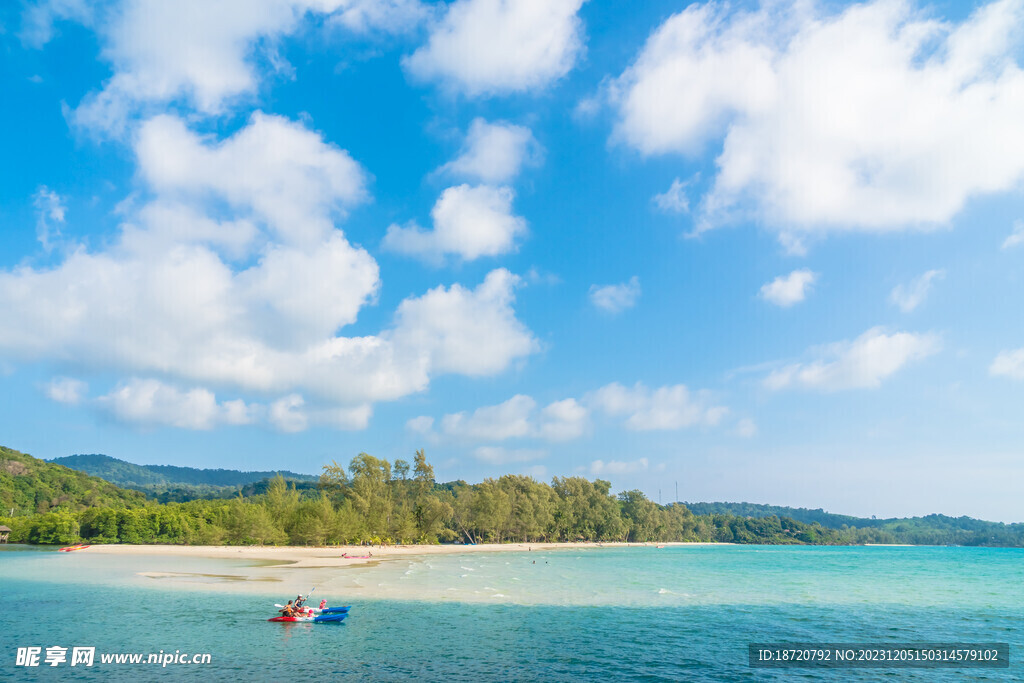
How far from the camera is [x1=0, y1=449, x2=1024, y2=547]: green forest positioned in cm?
10056

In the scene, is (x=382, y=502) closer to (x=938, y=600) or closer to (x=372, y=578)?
(x=372, y=578)

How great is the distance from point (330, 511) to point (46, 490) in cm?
8787

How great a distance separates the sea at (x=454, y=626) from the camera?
23.3m

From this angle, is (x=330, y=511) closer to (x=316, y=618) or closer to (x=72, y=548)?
(x=72, y=548)

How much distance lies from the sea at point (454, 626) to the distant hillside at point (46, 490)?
88.0m

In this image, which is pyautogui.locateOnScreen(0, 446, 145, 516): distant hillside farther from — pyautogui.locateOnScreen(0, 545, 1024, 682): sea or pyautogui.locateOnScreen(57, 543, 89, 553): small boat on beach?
pyautogui.locateOnScreen(0, 545, 1024, 682): sea

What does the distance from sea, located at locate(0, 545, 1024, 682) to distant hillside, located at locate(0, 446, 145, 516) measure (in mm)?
87976

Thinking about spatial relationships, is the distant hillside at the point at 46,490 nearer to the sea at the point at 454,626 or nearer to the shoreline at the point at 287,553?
the shoreline at the point at 287,553

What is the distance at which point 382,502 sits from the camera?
111375mm

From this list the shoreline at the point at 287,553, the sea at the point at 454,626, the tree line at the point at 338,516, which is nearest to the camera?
the sea at the point at 454,626

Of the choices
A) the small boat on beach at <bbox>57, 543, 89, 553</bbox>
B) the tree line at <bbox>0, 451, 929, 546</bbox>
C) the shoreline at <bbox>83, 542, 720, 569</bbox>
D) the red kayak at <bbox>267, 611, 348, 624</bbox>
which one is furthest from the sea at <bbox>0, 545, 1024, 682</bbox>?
the tree line at <bbox>0, 451, 929, 546</bbox>

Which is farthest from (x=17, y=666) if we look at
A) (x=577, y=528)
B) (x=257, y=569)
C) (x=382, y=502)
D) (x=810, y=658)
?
(x=577, y=528)

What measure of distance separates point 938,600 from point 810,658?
36678mm

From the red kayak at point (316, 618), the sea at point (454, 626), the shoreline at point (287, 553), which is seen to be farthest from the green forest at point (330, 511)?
the red kayak at point (316, 618)
